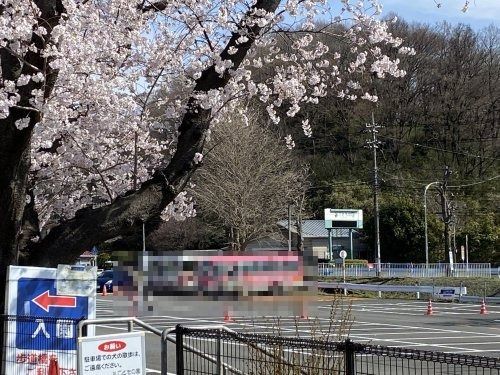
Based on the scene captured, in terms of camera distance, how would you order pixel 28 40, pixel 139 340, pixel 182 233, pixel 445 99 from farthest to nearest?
pixel 445 99, pixel 182 233, pixel 28 40, pixel 139 340

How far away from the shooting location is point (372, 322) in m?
24.3

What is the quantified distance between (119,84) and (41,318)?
12.1ft

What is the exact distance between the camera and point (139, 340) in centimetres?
768

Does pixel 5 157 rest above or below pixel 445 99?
below

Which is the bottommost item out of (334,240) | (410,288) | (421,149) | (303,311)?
(410,288)

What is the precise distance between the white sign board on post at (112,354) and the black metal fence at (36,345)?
3.53ft

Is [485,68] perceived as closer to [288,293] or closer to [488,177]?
[488,177]

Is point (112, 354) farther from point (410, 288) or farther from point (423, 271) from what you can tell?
point (423, 271)

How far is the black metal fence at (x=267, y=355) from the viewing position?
19.3 ft

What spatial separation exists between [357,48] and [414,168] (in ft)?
196

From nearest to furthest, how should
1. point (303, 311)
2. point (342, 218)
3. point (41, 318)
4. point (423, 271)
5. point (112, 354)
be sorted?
point (112, 354) < point (41, 318) < point (303, 311) < point (423, 271) < point (342, 218)

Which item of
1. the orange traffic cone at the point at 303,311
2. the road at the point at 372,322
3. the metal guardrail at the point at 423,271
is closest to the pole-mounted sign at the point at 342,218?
the metal guardrail at the point at 423,271

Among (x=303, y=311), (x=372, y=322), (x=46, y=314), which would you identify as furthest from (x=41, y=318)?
(x=372, y=322)

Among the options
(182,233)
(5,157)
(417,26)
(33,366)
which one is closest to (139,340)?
(33,366)
